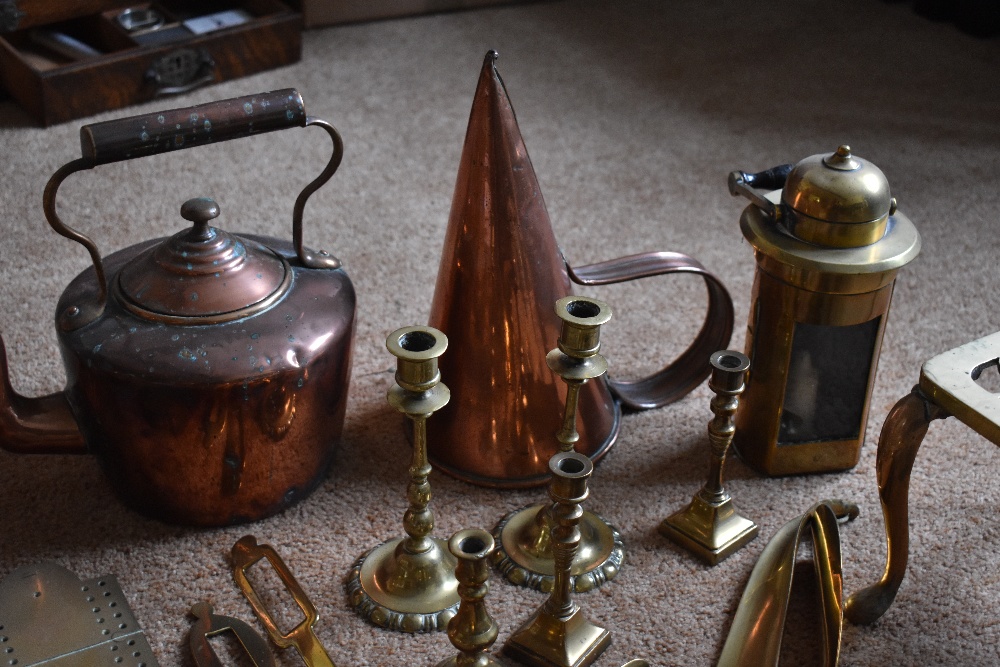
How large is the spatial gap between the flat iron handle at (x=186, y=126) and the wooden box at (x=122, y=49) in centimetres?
97

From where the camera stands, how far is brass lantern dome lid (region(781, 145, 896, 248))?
40.3 inches

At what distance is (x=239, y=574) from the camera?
1.03 meters

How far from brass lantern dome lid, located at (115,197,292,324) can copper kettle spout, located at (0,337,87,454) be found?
0.44 feet

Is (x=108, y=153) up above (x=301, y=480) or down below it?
above

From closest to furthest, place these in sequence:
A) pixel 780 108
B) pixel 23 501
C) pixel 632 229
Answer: pixel 23 501
pixel 632 229
pixel 780 108

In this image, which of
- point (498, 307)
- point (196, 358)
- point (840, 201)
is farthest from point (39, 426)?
point (840, 201)

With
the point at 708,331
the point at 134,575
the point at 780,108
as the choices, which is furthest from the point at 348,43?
the point at 134,575

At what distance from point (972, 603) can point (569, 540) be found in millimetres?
437

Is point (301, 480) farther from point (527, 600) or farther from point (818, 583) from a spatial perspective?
point (818, 583)

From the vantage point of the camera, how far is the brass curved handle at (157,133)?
95cm

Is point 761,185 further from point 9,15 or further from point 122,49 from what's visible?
point 9,15

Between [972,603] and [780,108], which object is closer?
[972,603]

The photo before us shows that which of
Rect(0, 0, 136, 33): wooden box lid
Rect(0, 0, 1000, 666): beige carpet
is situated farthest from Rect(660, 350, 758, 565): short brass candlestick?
Rect(0, 0, 136, 33): wooden box lid

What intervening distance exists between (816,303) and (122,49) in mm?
1411
